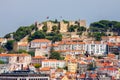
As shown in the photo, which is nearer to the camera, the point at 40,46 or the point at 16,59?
the point at 16,59

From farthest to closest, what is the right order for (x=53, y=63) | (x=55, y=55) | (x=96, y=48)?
(x=96, y=48) → (x=55, y=55) → (x=53, y=63)

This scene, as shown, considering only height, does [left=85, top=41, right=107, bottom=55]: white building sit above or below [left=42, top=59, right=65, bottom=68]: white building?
above

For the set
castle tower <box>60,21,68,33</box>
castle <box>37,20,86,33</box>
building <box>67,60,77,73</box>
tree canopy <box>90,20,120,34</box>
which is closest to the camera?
building <box>67,60,77,73</box>

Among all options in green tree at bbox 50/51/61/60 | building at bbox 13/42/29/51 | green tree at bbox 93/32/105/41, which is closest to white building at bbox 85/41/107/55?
green tree at bbox 93/32/105/41

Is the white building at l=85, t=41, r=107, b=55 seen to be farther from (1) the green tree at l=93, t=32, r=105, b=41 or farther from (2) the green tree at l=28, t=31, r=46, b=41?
(2) the green tree at l=28, t=31, r=46, b=41

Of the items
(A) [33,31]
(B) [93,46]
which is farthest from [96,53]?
(A) [33,31]

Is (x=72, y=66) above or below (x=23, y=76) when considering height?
above

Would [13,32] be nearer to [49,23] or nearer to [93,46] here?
[49,23]

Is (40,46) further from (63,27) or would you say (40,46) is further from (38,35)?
(63,27)

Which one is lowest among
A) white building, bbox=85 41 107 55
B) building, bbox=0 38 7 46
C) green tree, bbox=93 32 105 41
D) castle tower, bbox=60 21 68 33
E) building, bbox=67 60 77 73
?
building, bbox=67 60 77 73

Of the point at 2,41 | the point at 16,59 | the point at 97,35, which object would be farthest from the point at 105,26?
the point at 16,59

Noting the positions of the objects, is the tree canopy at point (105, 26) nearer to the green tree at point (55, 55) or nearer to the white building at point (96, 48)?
the white building at point (96, 48)
